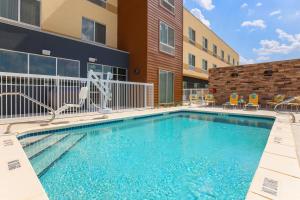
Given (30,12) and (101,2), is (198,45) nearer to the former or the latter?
(101,2)

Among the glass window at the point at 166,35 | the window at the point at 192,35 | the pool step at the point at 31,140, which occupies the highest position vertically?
the window at the point at 192,35

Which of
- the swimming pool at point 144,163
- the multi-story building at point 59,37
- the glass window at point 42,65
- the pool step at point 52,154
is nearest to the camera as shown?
the swimming pool at point 144,163

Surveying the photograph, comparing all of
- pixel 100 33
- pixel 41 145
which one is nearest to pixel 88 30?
pixel 100 33

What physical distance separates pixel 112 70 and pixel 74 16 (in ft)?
12.1

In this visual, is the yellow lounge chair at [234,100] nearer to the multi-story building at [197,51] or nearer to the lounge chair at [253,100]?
the lounge chair at [253,100]

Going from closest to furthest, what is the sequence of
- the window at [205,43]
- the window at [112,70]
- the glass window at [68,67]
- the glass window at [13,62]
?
1. the glass window at [13,62]
2. the glass window at [68,67]
3. the window at [112,70]
4. the window at [205,43]

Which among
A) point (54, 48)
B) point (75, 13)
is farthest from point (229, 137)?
point (75, 13)

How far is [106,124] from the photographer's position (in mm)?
7664

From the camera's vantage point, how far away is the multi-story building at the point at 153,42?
12.5m

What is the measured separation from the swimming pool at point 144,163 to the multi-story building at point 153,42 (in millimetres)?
7022

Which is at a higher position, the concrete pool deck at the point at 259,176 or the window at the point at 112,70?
the window at the point at 112,70

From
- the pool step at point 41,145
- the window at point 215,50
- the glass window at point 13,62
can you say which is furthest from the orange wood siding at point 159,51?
the window at point 215,50

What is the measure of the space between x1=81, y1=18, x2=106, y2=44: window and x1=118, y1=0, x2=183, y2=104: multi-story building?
4.36ft

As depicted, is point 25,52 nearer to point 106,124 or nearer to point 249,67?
point 106,124
